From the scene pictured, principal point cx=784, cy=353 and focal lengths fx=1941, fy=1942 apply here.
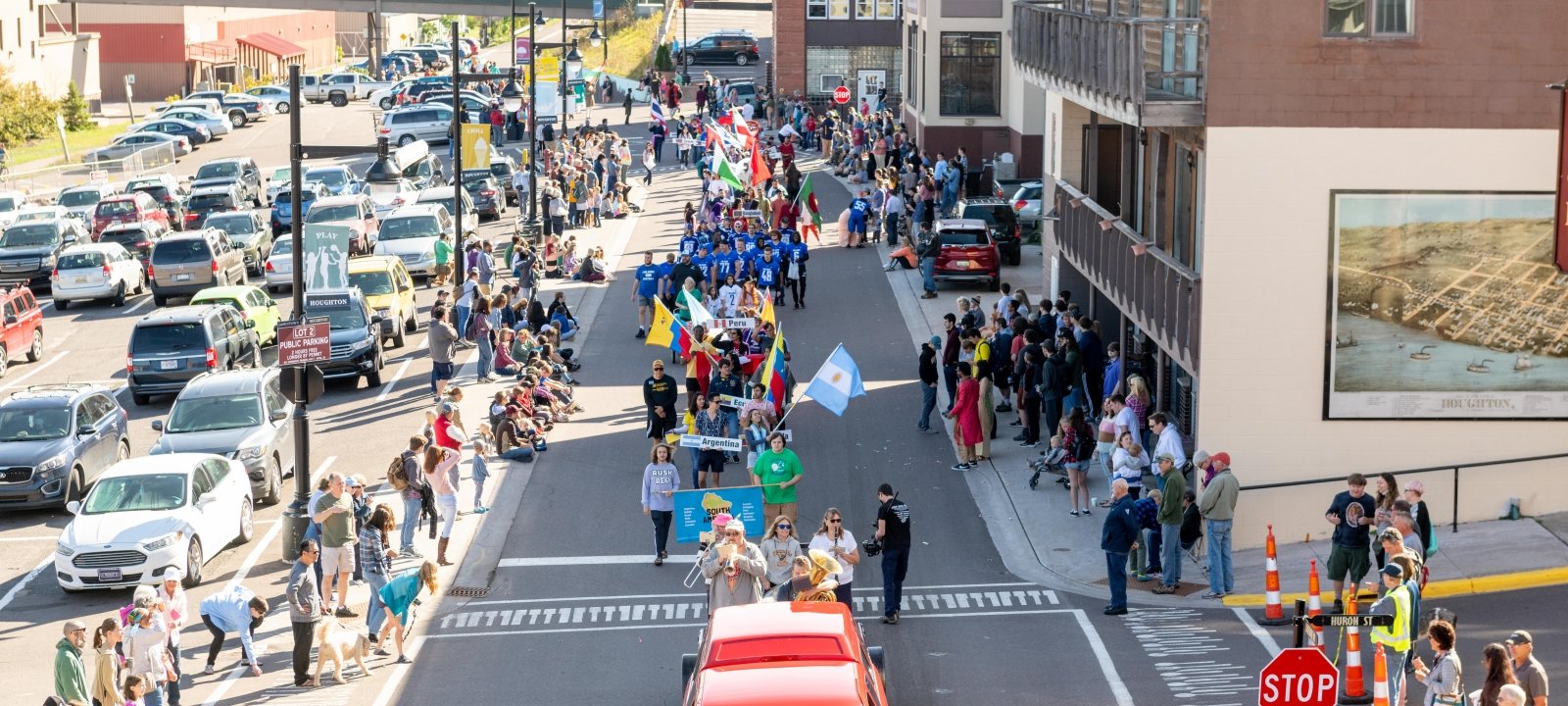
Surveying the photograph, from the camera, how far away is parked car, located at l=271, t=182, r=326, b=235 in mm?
49719

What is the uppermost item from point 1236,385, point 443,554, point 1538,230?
point 1538,230

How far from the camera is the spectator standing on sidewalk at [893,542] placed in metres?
19.2

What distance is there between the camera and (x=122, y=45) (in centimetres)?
10138

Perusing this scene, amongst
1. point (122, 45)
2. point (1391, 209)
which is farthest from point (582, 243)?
point (122, 45)

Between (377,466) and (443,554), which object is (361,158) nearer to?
(377,466)

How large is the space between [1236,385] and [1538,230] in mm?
3585

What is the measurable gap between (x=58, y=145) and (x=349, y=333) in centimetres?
5073

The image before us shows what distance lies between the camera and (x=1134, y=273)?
26.0 m

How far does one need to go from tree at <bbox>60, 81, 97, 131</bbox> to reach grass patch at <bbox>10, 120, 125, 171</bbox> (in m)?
0.37

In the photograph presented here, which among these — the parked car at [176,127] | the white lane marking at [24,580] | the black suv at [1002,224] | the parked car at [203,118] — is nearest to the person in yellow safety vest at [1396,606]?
the white lane marking at [24,580]

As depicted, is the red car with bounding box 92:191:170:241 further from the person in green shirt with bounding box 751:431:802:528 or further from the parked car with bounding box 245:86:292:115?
the parked car with bounding box 245:86:292:115

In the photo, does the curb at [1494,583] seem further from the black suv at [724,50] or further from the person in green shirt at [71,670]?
the black suv at [724,50]

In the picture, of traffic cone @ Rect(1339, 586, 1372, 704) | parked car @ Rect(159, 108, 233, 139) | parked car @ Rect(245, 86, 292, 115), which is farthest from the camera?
parked car @ Rect(245, 86, 292, 115)

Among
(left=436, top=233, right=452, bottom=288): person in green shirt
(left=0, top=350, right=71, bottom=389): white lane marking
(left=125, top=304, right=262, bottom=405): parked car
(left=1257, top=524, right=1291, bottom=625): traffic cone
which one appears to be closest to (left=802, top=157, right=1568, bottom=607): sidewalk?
(left=1257, top=524, right=1291, bottom=625): traffic cone
